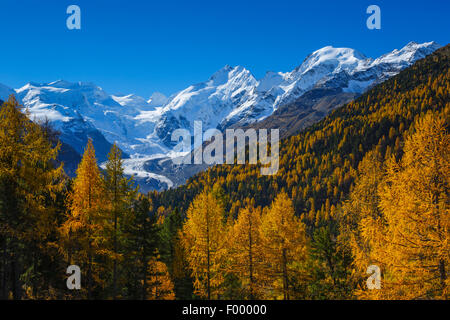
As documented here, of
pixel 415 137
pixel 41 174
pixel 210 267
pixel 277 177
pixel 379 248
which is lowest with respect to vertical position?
pixel 210 267

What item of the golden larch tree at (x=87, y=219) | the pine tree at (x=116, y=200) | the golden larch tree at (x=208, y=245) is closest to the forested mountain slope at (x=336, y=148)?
the golden larch tree at (x=208, y=245)

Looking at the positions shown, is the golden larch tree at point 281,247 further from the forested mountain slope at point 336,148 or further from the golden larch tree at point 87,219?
the forested mountain slope at point 336,148

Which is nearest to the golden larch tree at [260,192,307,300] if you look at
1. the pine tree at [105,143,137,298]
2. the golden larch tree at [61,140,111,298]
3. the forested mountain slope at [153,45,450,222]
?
the pine tree at [105,143,137,298]

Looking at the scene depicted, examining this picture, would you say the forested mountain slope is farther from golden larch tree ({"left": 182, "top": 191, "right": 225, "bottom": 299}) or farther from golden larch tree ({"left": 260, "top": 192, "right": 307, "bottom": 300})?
golden larch tree ({"left": 182, "top": 191, "right": 225, "bottom": 299})

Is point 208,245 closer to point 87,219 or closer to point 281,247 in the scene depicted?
point 281,247

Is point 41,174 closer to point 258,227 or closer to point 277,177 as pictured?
point 258,227

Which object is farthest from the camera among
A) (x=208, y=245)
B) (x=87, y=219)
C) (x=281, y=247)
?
(x=208, y=245)

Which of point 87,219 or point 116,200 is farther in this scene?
point 116,200

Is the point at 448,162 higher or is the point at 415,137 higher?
the point at 415,137

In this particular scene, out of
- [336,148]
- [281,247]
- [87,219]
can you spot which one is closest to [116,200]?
[87,219]
